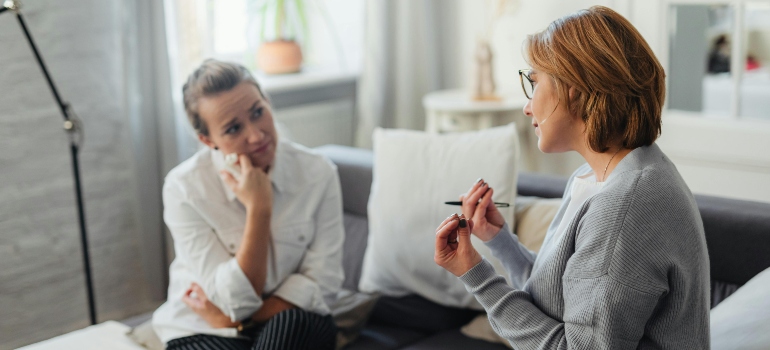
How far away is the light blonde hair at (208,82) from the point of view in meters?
1.92

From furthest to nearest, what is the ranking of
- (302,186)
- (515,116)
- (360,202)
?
(515,116)
(360,202)
(302,186)

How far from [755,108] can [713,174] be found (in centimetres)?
29

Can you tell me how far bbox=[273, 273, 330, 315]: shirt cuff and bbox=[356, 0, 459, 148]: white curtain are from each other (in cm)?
187

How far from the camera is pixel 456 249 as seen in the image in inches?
51.2

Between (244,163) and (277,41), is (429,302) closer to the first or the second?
(244,163)

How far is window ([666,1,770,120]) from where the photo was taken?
3088mm

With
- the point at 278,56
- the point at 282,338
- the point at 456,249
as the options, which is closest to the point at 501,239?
the point at 456,249

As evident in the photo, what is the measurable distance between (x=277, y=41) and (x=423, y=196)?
5.60 feet

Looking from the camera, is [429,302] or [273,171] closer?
[273,171]

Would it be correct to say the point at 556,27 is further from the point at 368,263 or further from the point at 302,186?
the point at 368,263

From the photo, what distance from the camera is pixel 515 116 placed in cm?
355

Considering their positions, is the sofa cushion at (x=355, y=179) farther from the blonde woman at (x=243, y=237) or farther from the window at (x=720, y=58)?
the window at (x=720, y=58)

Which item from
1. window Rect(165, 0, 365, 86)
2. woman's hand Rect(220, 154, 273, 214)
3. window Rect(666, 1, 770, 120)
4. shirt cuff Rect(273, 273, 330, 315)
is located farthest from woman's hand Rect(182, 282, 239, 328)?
window Rect(666, 1, 770, 120)

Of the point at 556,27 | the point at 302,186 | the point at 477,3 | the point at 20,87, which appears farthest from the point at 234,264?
the point at 477,3
